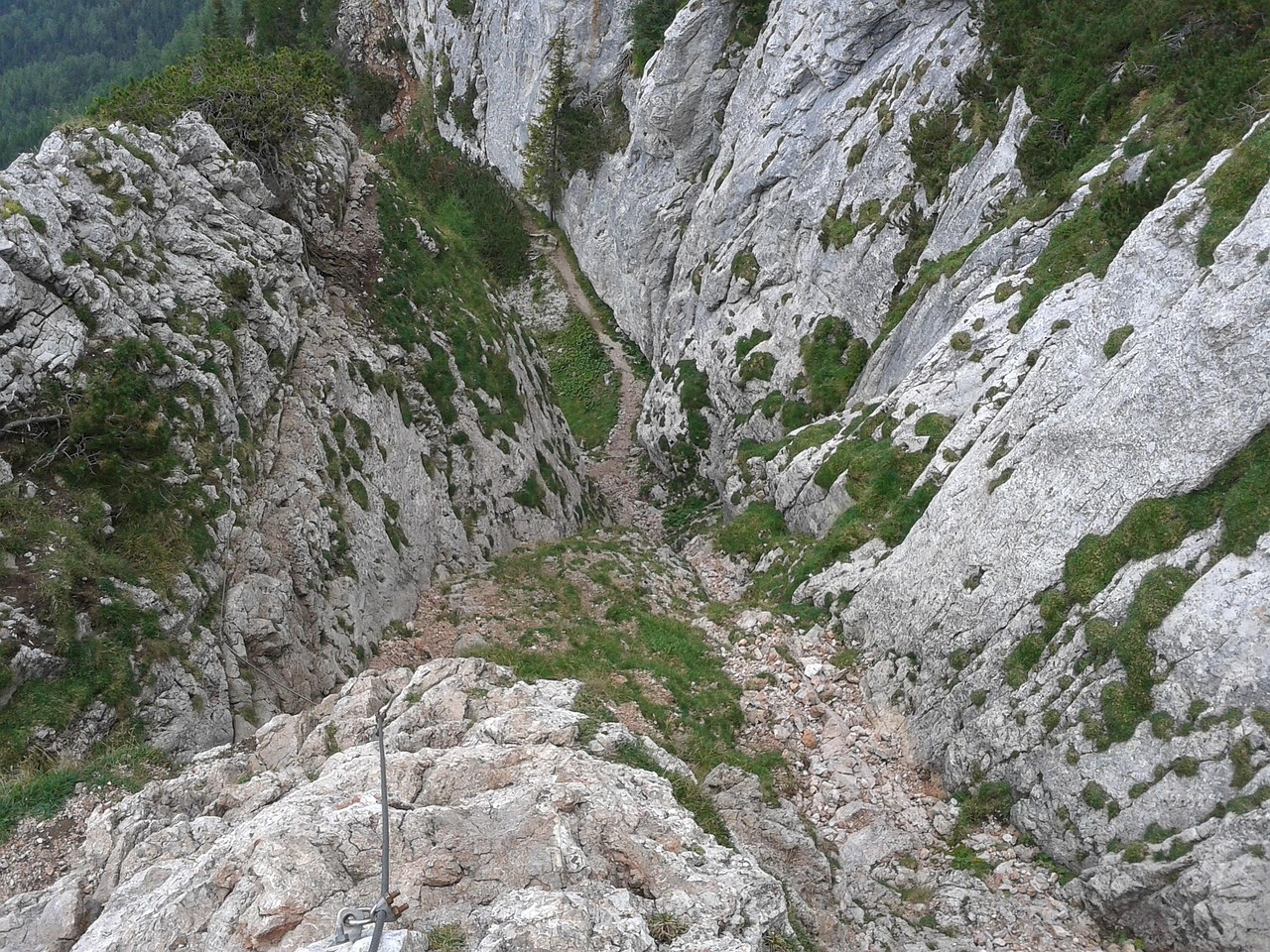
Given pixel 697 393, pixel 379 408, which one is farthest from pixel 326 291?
pixel 697 393

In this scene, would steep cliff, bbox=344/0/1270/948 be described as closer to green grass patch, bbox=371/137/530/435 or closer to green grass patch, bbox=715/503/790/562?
green grass patch, bbox=715/503/790/562

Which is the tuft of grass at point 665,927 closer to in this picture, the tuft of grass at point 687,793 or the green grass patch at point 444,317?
the tuft of grass at point 687,793

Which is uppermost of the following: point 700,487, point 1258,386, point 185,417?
point 700,487

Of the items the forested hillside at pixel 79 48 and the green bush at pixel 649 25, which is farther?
the forested hillside at pixel 79 48

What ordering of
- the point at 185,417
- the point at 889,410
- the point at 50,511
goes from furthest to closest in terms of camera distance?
the point at 889,410 → the point at 185,417 → the point at 50,511

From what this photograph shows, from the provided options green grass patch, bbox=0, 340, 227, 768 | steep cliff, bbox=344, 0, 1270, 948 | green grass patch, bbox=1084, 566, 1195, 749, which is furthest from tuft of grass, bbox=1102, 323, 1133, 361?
green grass patch, bbox=0, 340, 227, 768

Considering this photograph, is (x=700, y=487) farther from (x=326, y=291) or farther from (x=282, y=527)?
(x=282, y=527)

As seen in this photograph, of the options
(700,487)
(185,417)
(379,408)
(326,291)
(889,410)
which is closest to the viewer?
(185,417)

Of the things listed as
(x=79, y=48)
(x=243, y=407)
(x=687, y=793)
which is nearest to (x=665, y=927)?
(x=687, y=793)

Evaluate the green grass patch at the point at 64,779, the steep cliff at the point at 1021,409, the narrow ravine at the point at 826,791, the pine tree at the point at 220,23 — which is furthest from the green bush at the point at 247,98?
the pine tree at the point at 220,23
